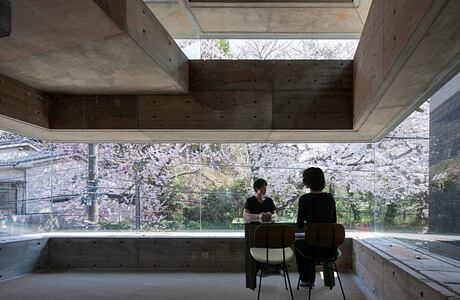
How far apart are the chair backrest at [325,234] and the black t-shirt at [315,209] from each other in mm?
452

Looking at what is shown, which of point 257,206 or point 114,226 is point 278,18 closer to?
point 257,206

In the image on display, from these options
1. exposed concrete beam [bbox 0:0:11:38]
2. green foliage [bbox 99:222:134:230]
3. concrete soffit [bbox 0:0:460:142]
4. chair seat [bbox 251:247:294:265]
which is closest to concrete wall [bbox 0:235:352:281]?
green foliage [bbox 99:222:134:230]

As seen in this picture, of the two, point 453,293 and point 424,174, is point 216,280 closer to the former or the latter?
point 424,174

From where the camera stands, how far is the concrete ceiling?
5.99m

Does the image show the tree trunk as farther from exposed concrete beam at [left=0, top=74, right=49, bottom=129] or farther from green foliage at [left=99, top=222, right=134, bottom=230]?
exposed concrete beam at [left=0, top=74, right=49, bottom=129]

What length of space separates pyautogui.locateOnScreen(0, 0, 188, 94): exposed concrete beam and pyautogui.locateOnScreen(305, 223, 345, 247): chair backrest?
93.0 inches

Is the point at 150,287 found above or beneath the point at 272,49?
beneath

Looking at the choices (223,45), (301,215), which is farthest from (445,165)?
(223,45)

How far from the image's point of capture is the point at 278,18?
6.28m

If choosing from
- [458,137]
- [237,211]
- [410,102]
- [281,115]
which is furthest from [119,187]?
[458,137]

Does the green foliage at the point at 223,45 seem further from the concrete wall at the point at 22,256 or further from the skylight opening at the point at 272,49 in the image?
the concrete wall at the point at 22,256

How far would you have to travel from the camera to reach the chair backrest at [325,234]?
11.8 ft

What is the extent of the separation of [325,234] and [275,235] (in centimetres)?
45

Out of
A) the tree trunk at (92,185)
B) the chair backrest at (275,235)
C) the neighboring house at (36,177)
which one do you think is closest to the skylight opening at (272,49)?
the chair backrest at (275,235)
